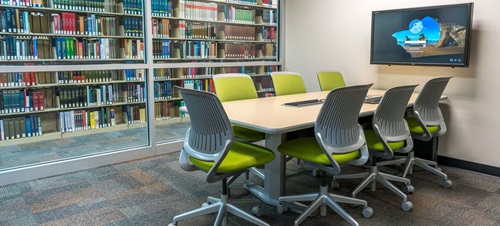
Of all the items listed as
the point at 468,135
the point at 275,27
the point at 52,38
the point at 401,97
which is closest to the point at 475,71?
the point at 468,135

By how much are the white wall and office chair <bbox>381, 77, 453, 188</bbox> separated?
0.58 m

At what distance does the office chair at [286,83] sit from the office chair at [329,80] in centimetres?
31

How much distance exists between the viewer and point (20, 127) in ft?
13.4

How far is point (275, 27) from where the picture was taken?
5723mm

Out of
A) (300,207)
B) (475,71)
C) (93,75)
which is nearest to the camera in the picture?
(300,207)

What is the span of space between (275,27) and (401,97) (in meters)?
3.22

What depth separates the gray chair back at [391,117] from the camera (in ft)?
8.99

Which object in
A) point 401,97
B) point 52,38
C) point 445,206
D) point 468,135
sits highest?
point 52,38

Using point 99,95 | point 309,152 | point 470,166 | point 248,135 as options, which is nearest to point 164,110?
point 99,95

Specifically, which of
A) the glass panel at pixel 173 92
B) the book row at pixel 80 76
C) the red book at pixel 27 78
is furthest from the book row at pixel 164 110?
the red book at pixel 27 78

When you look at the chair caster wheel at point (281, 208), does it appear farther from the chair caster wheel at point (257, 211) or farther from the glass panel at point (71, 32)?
the glass panel at point (71, 32)

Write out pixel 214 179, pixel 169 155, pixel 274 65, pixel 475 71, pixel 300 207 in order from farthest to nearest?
pixel 274 65 → pixel 169 155 → pixel 475 71 → pixel 300 207 → pixel 214 179

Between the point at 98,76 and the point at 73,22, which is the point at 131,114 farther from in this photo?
the point at 73,22

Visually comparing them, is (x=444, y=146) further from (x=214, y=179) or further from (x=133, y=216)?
(x=133, y=216)
